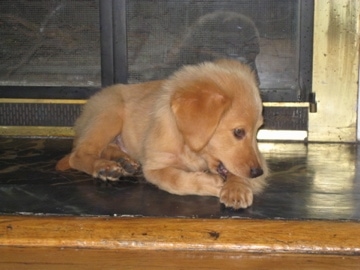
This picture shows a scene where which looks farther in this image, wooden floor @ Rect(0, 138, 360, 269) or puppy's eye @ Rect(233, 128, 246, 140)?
puppy's eye @ Rect(233, 128, 246, 140)

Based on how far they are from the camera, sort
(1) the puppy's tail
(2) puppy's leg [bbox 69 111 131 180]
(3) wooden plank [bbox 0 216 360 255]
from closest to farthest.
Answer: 1. (3) wooden plank [bbox 0 216 360 255]
2. (2) puppy's leg [bbox 69 111 131 180]
3. (1) the puppy's tail

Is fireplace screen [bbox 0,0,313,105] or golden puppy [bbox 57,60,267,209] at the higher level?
fireplace screen [bbox 0,0,313,105]

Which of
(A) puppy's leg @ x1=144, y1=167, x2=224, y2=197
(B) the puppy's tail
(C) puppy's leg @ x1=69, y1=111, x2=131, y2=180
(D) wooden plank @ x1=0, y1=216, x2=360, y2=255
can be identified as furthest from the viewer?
(B) the puppy's tail

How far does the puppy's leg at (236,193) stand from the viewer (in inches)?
93.1

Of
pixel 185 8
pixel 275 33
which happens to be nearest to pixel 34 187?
pixel 185 8

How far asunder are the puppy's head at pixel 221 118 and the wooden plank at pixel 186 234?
0.31m

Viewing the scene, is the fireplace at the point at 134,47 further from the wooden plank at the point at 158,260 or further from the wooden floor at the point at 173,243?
the wooden plank at the point at 158,260

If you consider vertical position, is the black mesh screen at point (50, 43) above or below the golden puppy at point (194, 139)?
above

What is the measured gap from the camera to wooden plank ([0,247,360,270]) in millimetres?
2059

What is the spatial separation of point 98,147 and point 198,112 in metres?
0.77

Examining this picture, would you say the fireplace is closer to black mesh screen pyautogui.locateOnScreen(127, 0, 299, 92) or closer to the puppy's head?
black mesh screen pyautogui.locateOnScreen(127, 0, 299, 92)

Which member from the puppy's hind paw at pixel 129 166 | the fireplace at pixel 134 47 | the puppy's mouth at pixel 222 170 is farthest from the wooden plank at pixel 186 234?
the fireplace at pixel 134 47

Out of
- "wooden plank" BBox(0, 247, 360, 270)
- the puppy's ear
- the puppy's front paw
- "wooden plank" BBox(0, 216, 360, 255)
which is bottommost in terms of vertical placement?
"wooden plank" BBox(0, 247, 360, 270)

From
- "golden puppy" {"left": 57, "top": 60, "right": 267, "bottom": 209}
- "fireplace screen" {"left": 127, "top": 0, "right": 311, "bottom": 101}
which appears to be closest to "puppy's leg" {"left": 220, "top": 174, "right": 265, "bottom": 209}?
"golden puppy" {"left": 57, "top": 60, "right": 267, "bottom": 209}
